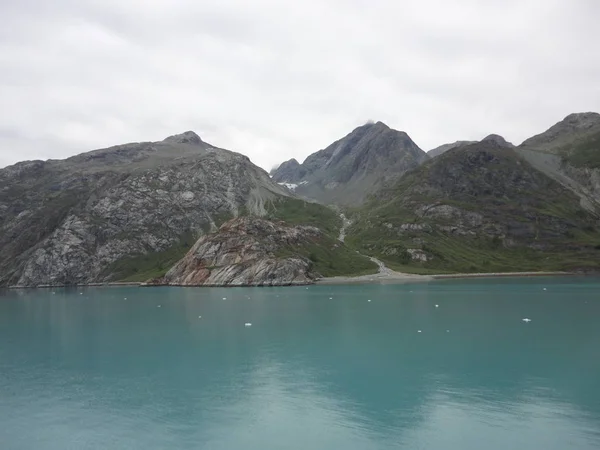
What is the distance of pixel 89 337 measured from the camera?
81.4 meters

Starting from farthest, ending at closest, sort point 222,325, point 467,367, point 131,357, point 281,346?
point 222,325 < point 281,346 < point 131,357 < point 467,367

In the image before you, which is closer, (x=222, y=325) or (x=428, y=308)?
(x=222, y=325)

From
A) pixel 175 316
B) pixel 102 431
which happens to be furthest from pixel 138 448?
pixel 175 316

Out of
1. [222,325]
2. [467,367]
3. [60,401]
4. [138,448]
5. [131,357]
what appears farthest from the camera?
[222,325]

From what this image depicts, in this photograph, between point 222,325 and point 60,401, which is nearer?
point 60,401

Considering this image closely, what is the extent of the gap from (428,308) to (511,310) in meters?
16.4

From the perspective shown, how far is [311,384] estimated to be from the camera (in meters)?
46.9

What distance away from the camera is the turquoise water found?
3388 cm

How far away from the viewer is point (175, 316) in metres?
105

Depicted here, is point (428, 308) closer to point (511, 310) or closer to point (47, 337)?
point (511, 310)

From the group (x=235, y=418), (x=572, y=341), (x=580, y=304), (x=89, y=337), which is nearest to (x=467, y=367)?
(x=572, y=341)

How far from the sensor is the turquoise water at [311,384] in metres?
33.9

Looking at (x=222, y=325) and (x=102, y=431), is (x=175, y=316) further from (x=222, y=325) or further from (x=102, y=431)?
(x=102, y=431)

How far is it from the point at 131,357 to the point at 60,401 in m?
18.9
